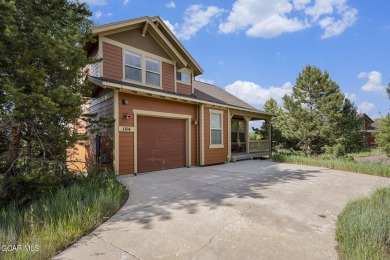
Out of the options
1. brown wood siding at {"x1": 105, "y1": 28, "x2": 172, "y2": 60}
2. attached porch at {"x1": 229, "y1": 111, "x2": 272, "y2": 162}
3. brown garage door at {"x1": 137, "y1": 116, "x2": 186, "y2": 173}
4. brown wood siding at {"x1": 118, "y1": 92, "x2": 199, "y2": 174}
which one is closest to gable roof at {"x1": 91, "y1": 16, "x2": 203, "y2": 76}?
brown wood siding at {"x1": 105, "y1": 28, "x2": 172, "y2": 60}

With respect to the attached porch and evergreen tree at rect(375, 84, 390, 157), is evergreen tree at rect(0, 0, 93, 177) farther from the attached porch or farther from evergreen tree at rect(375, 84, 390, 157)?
evergreen tree at rect(375, 84, 390, 157)

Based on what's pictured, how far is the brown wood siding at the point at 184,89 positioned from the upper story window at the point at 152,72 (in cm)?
131

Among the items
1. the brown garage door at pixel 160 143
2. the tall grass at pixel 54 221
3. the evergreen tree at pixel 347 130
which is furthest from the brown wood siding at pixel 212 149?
the evergreen tree at pixel 347 130

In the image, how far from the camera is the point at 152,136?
27.7 feet

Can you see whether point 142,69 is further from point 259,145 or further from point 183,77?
point 259,145

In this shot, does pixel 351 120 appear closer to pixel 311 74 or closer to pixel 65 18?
pixel 311 74

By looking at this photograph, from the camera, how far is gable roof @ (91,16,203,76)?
25.8 feet

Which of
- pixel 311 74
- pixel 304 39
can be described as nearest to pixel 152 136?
pixel 304 39

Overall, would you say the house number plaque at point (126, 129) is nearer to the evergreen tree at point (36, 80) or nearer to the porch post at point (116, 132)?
the porch post at point (116, 132)

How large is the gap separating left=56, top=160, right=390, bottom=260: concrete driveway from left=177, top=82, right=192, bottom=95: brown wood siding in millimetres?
5700

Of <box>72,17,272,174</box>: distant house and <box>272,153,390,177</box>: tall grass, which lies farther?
<box>272,153,390,177</box>: tall grass

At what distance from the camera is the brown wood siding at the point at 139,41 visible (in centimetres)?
840

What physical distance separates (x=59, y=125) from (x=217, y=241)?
456cm

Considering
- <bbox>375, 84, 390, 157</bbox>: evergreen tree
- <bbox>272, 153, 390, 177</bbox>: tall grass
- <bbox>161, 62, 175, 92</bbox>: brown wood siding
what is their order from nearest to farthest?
1. <bbox>272, 153, 390, 177</bbox>: tall grass
2. <bbox>161, 62, 175, 92</bbox>: brown wood siding
3. <bbox>375, 84, 390, 157</bbox>: evergreen tree
